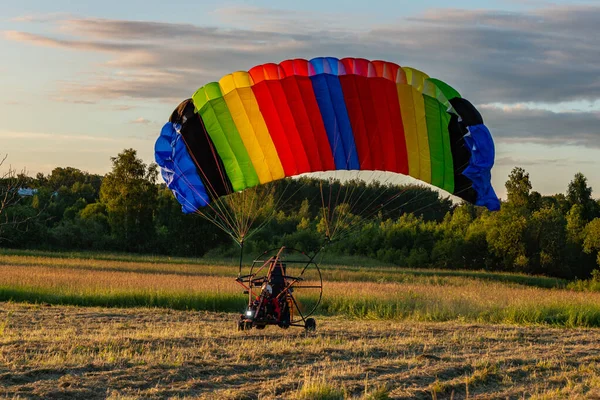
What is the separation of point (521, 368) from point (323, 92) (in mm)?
6186

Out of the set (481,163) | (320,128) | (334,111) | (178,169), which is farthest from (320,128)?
(481,163)

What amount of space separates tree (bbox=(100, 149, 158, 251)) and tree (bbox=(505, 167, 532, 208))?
92.1 feet

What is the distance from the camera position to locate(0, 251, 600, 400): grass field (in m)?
8.56

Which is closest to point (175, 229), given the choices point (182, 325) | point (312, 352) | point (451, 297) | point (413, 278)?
point (413, 278)

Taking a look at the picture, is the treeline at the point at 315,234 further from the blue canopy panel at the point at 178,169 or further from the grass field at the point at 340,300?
the blue canopy panel at the point at 178,169

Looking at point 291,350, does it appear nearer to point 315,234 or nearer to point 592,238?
point 315,234

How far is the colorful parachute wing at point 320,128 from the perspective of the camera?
46.2 feet

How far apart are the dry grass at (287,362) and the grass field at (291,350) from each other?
23 mm

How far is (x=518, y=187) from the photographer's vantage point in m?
62.7

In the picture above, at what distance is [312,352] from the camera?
435 inches

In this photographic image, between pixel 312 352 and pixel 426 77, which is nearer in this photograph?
pixel 312 352

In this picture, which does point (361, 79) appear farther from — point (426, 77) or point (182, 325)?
point (182, 325)

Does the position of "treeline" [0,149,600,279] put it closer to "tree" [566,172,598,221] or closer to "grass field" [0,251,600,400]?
"tree" [566,172,598,221]

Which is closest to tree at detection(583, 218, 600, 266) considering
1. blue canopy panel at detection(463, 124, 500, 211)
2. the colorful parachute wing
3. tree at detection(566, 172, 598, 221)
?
tree at detection(566, 172, 598, 221)
